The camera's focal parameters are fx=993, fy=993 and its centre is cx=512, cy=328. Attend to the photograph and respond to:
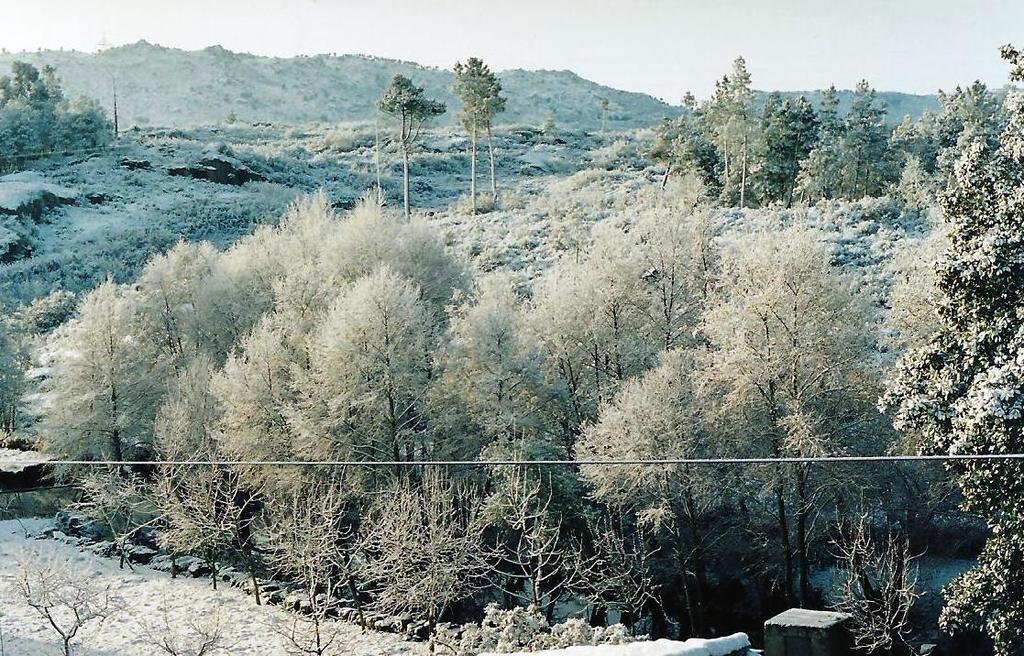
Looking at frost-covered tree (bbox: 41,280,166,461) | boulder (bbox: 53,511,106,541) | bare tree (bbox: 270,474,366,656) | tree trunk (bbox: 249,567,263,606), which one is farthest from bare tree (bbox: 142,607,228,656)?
frost-covered tree (bbox: 41,280,166,461)

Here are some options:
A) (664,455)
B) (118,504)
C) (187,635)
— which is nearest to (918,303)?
(664,455)

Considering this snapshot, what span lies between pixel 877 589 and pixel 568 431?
40.0ft

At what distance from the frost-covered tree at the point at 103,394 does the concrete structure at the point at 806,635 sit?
1399 inches

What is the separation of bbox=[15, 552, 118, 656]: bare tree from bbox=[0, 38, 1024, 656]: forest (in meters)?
0.24

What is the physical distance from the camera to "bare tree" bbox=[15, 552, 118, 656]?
25125 mm

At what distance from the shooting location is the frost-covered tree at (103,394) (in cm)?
4053

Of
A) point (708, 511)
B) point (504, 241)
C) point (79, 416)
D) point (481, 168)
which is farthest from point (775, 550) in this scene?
point (481, 168)

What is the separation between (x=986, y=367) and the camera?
2062cm

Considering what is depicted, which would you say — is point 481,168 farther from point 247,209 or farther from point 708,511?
point 708,511

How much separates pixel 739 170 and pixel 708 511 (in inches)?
2049

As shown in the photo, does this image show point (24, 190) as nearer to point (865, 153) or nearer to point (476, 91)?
point (476, 91)

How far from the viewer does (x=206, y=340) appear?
45.8 metres

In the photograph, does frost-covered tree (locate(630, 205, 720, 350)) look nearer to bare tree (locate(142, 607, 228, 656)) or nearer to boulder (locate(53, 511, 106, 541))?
bare tree (locate(142, 607, 228, 656))

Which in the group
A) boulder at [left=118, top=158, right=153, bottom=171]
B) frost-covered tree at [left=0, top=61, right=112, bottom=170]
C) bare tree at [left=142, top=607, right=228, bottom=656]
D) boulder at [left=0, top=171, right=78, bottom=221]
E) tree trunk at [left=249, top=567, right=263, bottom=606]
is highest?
frost-covered tree at [left=0, top=61, right=112, bottom=170]
